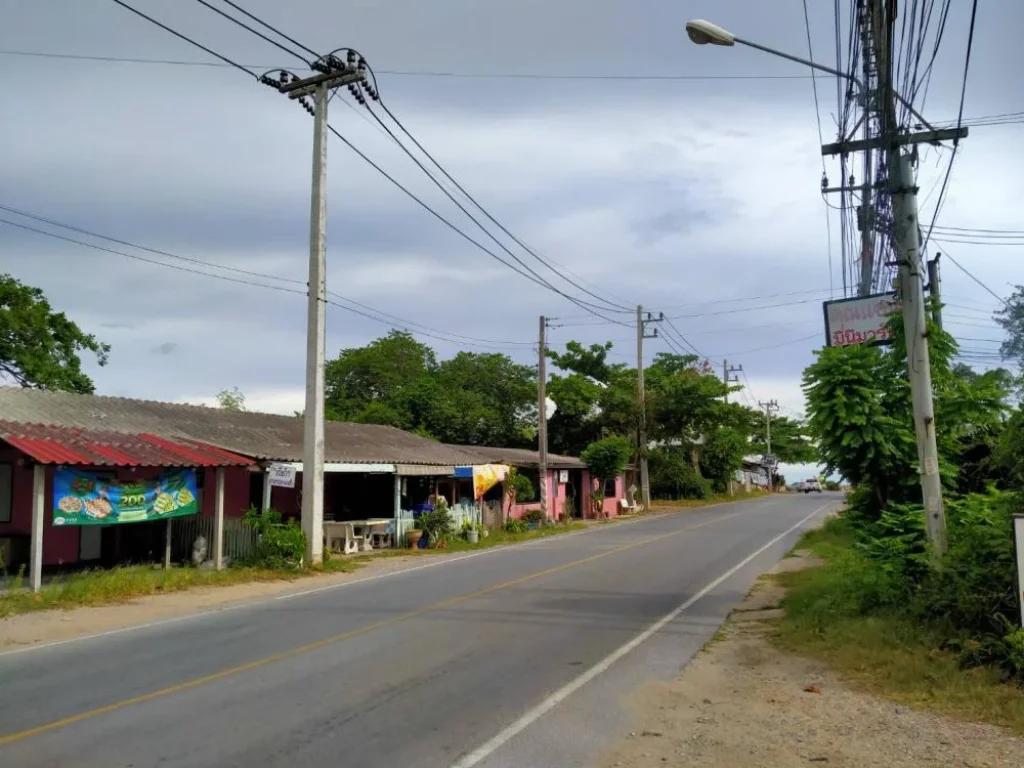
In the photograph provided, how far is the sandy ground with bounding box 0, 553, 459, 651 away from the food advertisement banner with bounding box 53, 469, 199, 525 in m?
2.22

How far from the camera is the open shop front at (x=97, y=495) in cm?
1484

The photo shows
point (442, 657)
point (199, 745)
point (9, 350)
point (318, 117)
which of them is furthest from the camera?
point (9, 350)

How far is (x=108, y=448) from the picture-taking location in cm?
1619

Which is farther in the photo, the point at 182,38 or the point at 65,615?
the point at 182,38

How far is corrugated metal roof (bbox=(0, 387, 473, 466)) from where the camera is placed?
1911cm

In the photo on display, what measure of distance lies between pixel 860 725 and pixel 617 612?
6.08m

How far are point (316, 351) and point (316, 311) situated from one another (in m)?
0.94

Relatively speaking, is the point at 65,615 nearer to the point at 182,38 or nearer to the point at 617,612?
the point at 617,612

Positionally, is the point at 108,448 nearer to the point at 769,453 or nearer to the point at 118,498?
the point at 118,498

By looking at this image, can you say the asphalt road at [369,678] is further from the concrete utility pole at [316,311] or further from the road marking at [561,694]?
the concrete utility pole at [316,311]

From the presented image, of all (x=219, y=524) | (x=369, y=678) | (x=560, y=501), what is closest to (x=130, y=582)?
(x=219, y=524)

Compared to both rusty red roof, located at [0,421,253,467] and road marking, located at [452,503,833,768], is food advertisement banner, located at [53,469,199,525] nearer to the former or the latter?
rusty red roof, located at [0,421,253,467]

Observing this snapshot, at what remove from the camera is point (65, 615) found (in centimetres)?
1276

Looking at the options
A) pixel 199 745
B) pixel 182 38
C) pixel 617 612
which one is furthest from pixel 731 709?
pixel 182 38
